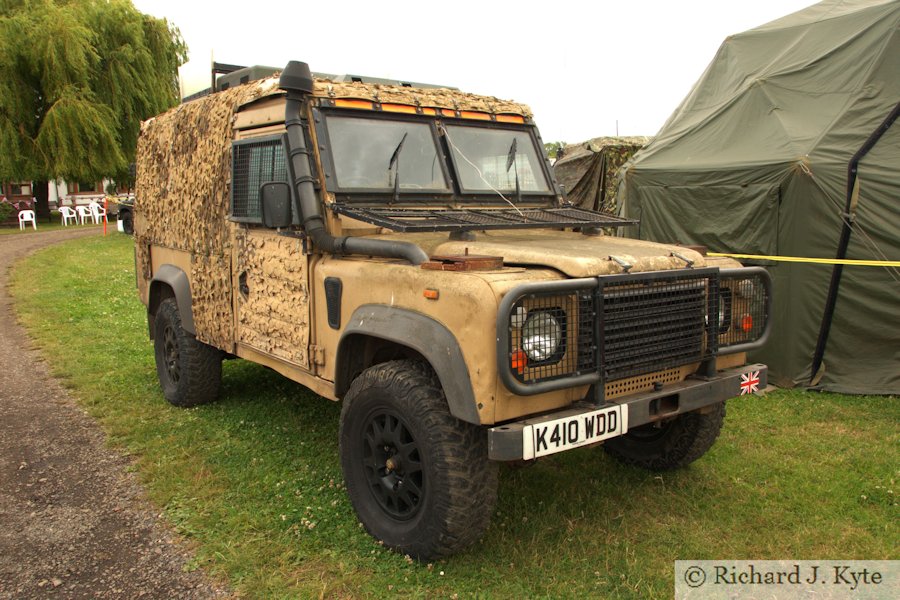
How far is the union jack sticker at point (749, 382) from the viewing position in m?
4.02

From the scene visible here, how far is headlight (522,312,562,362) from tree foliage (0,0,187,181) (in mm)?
24563

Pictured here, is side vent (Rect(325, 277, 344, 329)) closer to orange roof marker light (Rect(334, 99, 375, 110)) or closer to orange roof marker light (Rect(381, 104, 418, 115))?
orange roof marker light (Rect(334, 99, 375, 110))

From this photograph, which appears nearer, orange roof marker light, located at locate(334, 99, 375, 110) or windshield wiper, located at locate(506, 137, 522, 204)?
orange roof marker light, located at locate(334, 99, 375, 110)

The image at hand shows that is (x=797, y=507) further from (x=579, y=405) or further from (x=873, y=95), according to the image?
(x=873, y=95)

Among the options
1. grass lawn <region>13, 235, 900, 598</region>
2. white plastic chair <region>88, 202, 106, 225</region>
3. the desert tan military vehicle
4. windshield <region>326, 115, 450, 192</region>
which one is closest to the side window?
the desert tan military vehicle

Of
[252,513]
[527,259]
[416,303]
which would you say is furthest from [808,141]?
[252,513]

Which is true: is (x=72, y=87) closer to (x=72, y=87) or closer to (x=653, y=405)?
(x=72, y=87)

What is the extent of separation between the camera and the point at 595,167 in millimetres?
13148

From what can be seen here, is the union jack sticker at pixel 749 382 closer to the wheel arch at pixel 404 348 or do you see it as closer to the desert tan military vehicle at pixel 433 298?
the desert tan military vehicle at pixel 433 298

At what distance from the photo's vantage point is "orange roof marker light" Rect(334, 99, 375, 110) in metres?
4.50

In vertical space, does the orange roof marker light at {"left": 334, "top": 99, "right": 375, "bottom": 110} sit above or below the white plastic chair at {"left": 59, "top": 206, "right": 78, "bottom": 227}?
above

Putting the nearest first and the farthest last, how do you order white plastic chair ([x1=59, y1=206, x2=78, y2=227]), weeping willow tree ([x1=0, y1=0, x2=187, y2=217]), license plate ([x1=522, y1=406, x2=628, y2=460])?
license plate ([x1=522, y1=406, x2=628, y2=460]), weeping willow tree ([x1=0, y1=0, x2=187, y2=217]), white plastic chair ([x1=59, y1=206, x2=78, y2=227])

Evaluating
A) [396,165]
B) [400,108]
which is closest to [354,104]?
[400,108]

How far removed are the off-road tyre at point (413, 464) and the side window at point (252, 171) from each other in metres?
1.64
